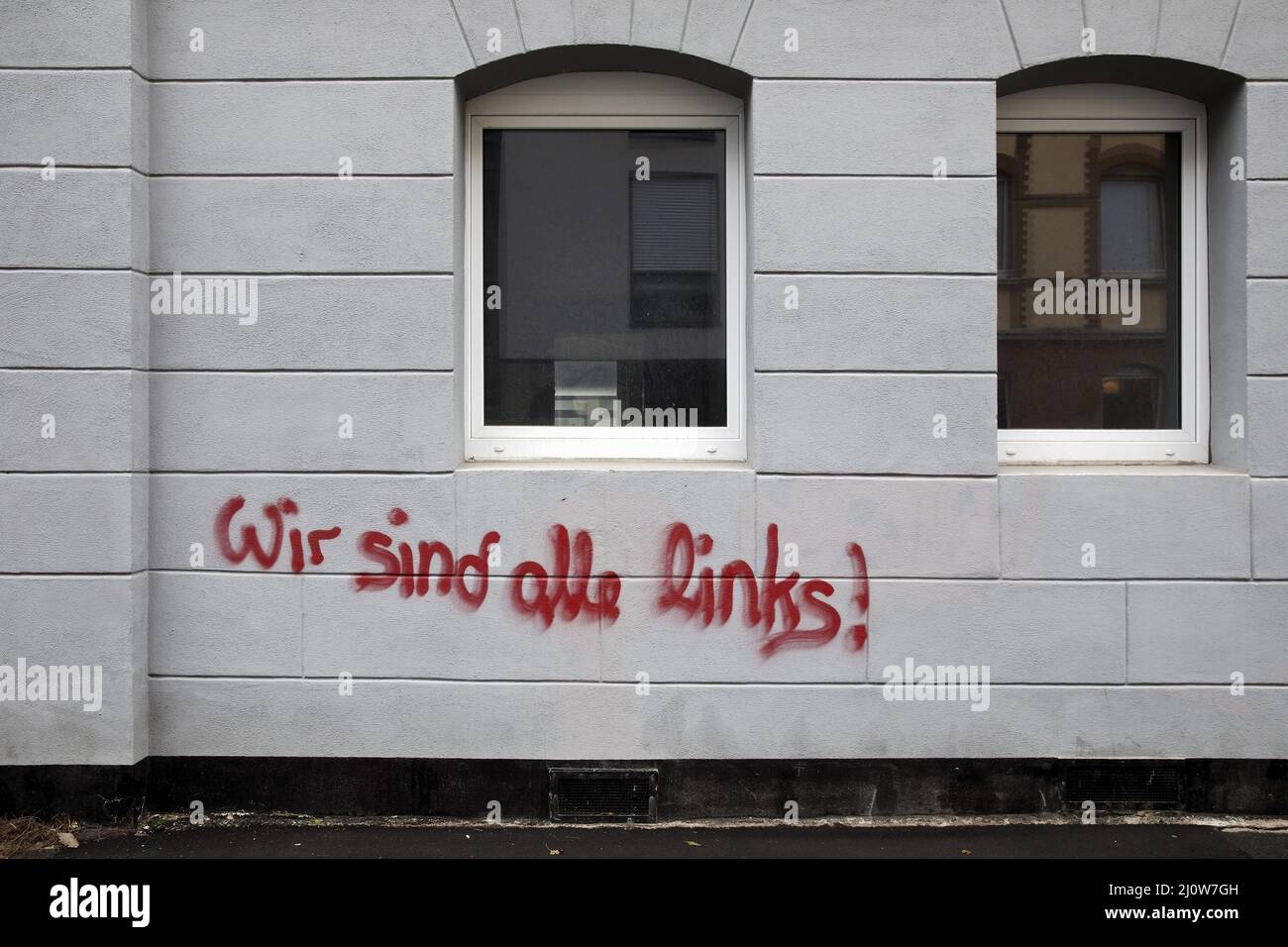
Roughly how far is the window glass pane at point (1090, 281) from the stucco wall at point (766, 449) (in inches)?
17.6

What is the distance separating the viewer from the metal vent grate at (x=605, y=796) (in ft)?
17.8

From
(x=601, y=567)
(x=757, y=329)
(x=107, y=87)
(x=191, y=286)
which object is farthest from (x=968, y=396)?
(x=107, y=87)

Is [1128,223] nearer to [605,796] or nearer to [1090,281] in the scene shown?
[1090,281]

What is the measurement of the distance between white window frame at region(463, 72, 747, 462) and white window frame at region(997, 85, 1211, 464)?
1.46 metres

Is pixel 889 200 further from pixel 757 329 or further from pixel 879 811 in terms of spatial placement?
pixel 879 811

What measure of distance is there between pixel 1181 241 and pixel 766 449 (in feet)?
8.52

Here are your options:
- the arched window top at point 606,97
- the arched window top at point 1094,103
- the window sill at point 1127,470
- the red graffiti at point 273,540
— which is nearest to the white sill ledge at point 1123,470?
the window sill at point 1127,470

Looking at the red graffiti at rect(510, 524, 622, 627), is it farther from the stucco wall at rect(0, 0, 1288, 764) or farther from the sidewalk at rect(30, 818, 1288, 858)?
the sidewalk at rect(30, 818, 1288, 858)

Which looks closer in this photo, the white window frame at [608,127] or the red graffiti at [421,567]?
the red graffiti at [421,567]

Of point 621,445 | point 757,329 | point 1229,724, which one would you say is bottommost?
point 1229,724

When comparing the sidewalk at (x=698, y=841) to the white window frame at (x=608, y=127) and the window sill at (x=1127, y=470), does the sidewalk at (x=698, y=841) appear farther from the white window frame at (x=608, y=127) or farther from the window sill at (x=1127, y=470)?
the white window frame at (x=608, y=127)

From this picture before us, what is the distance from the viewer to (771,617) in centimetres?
547

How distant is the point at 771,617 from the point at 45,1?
4.75 meters
